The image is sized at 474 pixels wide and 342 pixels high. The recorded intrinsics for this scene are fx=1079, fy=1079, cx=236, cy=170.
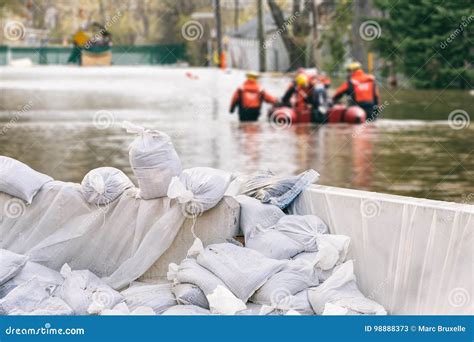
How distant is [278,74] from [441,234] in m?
26.9

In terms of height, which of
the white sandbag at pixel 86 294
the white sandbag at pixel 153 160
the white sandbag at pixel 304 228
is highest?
the white sandbag at pixel 153 160

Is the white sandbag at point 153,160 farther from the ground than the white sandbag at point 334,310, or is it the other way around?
the white sandbag at point 153,160

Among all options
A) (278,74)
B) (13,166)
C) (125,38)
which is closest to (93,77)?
(278,74)

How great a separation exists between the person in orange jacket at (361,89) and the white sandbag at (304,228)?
9.44 meters

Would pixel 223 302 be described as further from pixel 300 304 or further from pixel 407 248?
pixel 407 248

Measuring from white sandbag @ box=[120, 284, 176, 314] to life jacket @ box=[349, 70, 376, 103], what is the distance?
9.81 metres


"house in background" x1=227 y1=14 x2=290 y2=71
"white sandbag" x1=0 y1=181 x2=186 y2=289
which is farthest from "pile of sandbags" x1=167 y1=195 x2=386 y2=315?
"house in background" x1=227 y1=14 x2=290 y2=71

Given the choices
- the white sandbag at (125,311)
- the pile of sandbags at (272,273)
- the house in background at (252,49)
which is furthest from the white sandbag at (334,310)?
the house in background at (252,49)

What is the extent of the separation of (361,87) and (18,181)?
9891 millimetres

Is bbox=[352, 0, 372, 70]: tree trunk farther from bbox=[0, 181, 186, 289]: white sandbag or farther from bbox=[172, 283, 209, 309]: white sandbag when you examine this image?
bbox=[172, 283, 209, 309]: white sandbag

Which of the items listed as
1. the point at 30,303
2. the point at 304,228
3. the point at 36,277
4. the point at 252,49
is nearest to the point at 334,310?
the point at 304,228

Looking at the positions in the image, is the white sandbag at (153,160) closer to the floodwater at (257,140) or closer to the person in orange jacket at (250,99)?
the floodwater at (257,140)

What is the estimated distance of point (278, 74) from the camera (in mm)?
31312

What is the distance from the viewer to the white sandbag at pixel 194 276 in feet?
16.2
